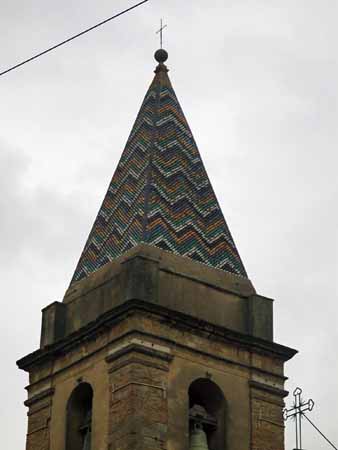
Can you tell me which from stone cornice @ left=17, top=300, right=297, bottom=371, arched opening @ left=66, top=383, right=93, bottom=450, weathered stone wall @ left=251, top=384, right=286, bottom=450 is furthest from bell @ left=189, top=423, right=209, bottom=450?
arched opening @ left=66, top=383, right=93, bottom=450

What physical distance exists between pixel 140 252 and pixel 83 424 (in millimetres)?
3235

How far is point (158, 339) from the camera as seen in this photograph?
94.8 feet

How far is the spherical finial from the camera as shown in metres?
33.9

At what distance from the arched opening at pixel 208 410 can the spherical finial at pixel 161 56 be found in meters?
7.74

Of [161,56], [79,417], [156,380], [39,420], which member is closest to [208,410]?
[156,380]

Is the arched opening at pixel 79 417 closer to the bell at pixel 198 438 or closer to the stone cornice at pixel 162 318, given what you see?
the stone cornice at pixel 162 318

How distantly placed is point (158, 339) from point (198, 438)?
6.04 ft

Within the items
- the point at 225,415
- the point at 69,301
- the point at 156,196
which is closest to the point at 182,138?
the point at 156,196

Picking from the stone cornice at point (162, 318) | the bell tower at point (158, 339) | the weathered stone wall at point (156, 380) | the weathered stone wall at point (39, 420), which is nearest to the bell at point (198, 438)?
the bell tower at point (158, 339)

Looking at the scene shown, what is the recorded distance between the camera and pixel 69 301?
1216 inches

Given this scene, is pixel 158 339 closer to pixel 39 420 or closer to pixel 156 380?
pixel 156 380

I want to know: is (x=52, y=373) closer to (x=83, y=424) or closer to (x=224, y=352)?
(x=83, y=424)

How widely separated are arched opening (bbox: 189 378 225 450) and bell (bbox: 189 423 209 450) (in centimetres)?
2

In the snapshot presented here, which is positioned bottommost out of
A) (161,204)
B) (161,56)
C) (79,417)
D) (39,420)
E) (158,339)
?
(79,417)
